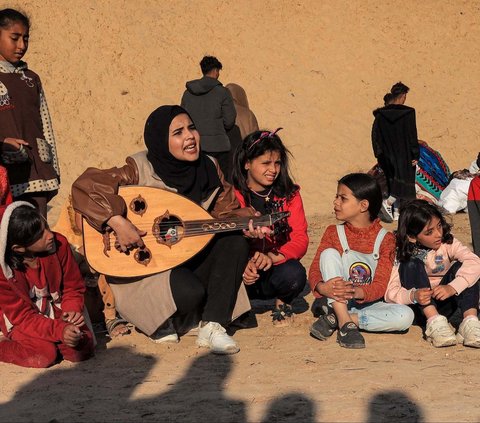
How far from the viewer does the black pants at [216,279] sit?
5293 millimetres

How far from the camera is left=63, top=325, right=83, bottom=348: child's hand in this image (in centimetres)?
484

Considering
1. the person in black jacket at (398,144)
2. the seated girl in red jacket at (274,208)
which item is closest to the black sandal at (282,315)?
the seated girl in red jacket at (274,208)

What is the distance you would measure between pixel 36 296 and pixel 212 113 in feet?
15.9

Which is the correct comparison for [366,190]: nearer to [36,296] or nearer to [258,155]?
[258,155]

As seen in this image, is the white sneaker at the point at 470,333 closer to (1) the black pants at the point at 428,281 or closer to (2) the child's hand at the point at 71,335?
(1) the black pants at the point at 428,281

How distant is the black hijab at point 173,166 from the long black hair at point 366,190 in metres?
0.89

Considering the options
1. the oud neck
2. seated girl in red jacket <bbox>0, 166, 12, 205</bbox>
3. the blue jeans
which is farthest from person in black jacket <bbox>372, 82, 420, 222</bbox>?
seated girl in red jacket <bbox>0, 166, 12, 205</bbox>

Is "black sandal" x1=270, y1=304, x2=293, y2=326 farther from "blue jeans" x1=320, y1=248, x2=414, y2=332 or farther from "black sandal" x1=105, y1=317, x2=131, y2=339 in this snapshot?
"black sandal" x1=105, y1=317, x2=131, y2=339

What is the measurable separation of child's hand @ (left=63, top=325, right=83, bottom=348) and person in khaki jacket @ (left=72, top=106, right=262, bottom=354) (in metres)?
0.59

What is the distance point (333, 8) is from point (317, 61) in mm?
1702

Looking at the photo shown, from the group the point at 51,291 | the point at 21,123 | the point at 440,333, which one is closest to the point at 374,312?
the point at 440,333

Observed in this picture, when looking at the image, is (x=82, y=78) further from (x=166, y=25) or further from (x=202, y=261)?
(x=202, y=261)

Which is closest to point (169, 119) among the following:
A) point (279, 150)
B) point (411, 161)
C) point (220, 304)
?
point (279, 150)

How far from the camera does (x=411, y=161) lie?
11.1 meters
